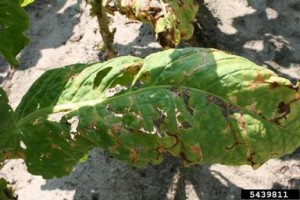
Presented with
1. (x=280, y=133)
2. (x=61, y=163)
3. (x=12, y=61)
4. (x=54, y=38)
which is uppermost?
(x=12, y=61)

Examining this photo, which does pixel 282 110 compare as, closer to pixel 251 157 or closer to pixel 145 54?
pixel 251 157

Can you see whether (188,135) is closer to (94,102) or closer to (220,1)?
(94,102)

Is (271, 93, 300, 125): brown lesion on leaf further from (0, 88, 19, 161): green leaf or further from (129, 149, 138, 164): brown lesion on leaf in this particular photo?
(0, 88, 19, 161): green leaf

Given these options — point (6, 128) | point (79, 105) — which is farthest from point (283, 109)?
point (6, 128)

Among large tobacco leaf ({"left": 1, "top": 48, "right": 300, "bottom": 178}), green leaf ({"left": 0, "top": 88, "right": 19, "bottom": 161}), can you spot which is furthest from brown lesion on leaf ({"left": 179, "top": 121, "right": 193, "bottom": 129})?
green leaf ({"left": 0, "top": 88, "right": 19, "bottom": 161})

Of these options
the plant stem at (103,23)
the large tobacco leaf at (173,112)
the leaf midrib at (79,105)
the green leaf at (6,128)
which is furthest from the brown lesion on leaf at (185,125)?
Result: the plant stem at (103,23)

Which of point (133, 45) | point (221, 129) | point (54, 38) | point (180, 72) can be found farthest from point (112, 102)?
point (54, 38)
